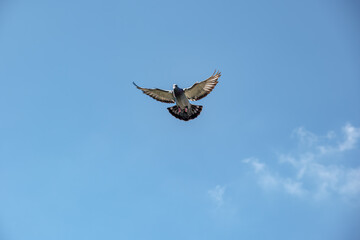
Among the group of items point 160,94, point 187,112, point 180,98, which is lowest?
point 187,112

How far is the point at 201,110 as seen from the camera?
A: 998 inches

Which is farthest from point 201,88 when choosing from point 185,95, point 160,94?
point 160,94

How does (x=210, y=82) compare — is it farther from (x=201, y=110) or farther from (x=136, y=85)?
(x=136, y=85)

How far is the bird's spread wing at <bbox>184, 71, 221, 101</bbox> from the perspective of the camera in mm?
23841

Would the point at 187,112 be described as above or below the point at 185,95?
below

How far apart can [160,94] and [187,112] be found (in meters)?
2.42

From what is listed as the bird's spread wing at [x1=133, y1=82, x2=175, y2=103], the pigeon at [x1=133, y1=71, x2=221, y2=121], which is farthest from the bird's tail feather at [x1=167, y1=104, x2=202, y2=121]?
the bird's spread wing at [x1=133, y1=82, x2=175, y2=103]

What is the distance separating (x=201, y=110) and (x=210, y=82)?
2389 millimetres

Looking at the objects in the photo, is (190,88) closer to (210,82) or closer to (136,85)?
(210,82)

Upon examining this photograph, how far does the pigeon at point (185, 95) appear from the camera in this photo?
24.2 meters

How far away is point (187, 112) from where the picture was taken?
25.4 meters

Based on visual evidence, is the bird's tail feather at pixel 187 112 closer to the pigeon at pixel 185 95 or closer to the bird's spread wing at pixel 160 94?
the pigeon at pixel 185 95

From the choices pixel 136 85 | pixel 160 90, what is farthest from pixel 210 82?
pixel 136 85

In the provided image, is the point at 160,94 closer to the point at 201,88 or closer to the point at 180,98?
the point at 180,98
